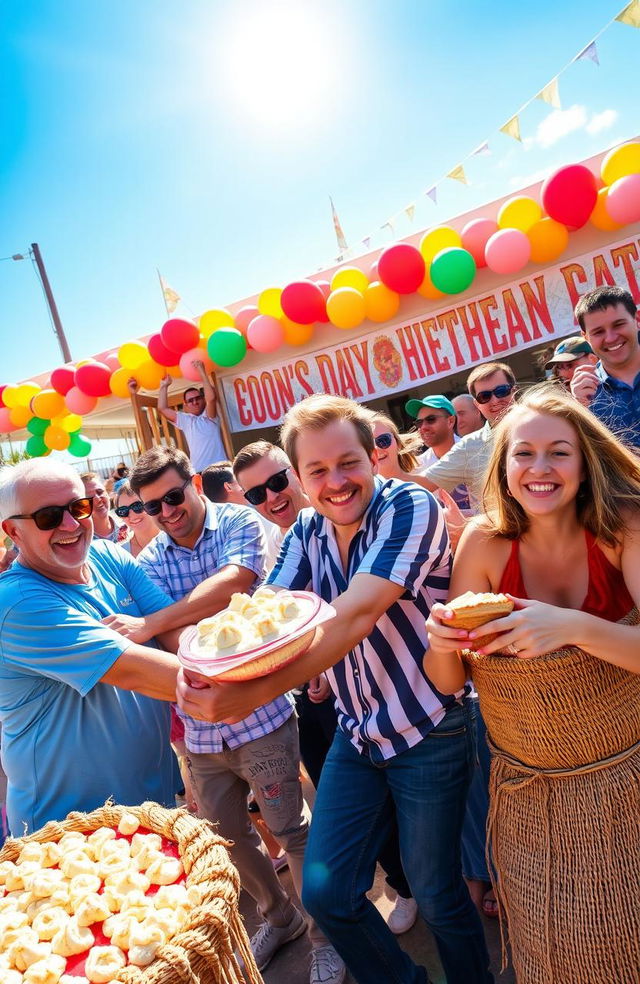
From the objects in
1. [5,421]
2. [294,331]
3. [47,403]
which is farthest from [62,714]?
[5,421]

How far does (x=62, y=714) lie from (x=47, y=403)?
7.55 meters

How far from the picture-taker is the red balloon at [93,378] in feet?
25.8

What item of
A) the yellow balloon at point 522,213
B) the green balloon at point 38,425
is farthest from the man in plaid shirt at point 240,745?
the green balloon at point 38,425

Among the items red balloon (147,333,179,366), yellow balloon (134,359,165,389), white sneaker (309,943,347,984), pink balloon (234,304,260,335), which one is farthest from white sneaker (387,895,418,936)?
yellow balloon (134,359,165,389)

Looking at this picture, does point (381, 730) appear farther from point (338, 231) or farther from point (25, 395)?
point (338, 231)

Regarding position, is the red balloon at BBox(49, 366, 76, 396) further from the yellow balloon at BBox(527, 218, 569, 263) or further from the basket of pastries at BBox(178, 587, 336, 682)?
the basket of pastries at BBox(178, 587, 336, 682)

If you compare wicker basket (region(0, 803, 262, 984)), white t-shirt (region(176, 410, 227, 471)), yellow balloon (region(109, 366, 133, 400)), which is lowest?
wicker basket (region(0, 803, 262, 984))

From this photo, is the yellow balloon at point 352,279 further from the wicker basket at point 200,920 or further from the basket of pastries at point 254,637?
the wicker basket at point 200,920

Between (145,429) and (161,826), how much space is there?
7348 mm

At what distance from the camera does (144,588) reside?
2461 millimetres

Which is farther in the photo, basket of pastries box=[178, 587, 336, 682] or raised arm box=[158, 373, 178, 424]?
raised arm box=[158, 373, 178, 424]

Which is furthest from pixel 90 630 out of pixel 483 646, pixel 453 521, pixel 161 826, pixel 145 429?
pixel 145 429

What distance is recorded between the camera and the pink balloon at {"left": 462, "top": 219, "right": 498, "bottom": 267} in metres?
6.07

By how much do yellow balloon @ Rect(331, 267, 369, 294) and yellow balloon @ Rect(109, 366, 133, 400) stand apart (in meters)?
2.95
